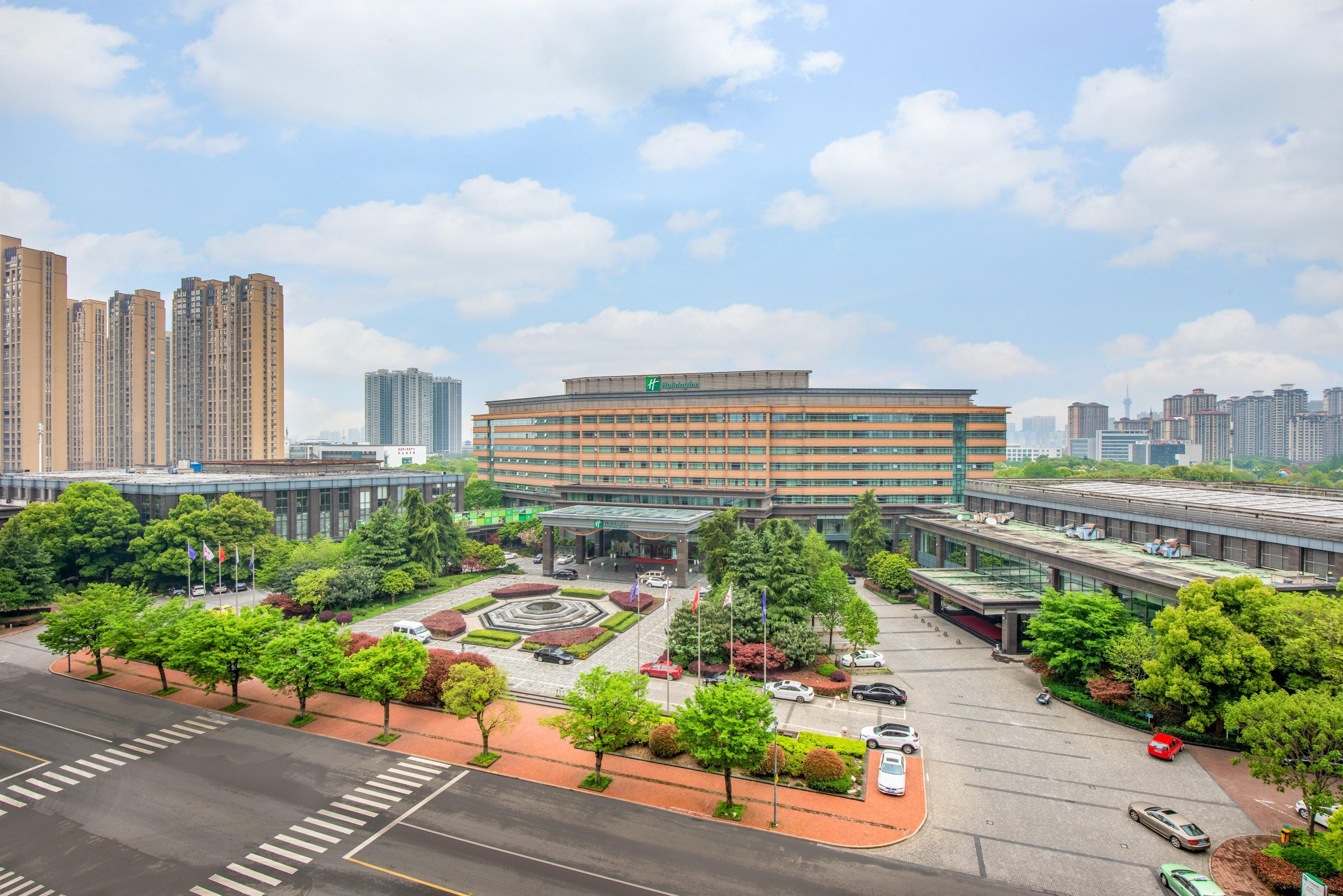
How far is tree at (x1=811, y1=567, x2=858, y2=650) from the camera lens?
49312mm

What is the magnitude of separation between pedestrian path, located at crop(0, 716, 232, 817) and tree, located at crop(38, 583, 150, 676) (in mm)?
9895

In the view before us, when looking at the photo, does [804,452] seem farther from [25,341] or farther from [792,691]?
[25,341]

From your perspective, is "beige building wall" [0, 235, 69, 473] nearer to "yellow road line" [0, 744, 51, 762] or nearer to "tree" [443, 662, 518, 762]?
"yellow road line" [0, 744, 51, 762]

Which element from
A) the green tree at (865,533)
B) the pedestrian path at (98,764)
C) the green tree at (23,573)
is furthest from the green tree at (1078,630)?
the green tree at (23,573)

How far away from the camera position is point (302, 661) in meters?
37.1

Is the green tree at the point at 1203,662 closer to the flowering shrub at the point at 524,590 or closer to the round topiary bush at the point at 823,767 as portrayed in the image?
Answer: the round topiary bush at the point at 823,767

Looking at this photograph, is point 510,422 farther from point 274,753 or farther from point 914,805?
point 914,805

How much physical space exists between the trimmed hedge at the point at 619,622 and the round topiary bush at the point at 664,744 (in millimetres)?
22350

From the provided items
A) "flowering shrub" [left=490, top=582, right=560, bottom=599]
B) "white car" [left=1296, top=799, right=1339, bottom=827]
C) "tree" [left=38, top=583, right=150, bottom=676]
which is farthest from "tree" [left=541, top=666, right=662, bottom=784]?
"flowering shrub" [left=490, top=582, right=560, bottom=599]

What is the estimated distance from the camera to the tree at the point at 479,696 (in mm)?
33094

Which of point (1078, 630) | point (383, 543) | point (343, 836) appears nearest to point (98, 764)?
point (343, 836)

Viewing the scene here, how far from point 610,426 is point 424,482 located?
31.3 meters

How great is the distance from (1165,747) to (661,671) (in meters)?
29.0

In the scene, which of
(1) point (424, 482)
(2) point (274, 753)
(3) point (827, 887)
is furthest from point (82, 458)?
(3) point (827, 887)
